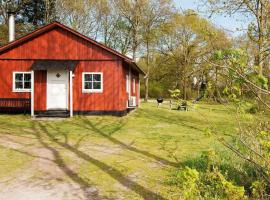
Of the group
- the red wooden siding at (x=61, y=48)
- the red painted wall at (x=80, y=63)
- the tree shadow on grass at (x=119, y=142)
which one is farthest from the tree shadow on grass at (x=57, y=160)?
the red wooden siding at (x=61, y=48)

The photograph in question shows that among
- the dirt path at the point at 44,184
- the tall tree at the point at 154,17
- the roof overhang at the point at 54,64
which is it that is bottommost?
the dirt path at the point at 44,184

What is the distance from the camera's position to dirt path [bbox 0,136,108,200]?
22.7 feet

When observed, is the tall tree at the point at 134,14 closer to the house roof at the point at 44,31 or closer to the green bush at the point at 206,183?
the house roof at the point at 44,31

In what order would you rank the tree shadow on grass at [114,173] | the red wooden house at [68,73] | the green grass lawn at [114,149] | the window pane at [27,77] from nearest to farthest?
the tree shadow on grass at [114,173] → the green grass lawn at [114,149] → the red wooden house at [68,73] → the window pane at [27,77]

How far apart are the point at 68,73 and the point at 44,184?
15.4 meters

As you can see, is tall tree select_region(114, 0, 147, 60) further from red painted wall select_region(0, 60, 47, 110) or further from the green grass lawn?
the green grass lawn

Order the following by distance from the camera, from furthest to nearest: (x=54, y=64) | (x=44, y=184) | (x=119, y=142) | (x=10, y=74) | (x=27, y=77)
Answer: (x=27, y=77) < (x=10, y=74) < (x=54, y=64) < (x=119, y=142) < (x=44, y=184)

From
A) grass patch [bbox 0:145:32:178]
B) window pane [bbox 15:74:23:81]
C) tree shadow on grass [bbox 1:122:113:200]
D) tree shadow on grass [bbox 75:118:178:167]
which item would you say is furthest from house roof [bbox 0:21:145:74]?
grass patch [bbox 0:145:32:178]

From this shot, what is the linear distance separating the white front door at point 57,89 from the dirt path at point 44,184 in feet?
40.7

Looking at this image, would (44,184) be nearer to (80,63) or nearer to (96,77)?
(96,77)

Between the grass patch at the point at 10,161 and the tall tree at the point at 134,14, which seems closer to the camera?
the grass patch at the point at 10,161

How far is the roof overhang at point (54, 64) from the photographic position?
2155 centimetres

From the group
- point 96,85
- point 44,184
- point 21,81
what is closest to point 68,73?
point 96,85

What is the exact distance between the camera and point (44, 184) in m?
7.76
